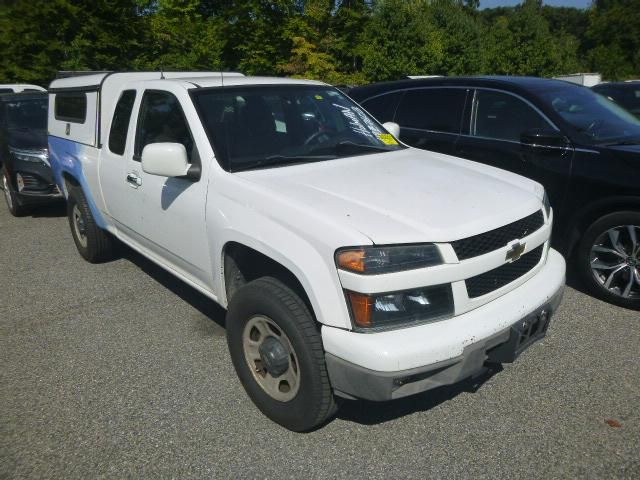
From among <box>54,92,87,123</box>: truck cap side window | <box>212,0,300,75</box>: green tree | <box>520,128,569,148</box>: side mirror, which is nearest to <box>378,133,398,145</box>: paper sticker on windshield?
<box>520,128,569,148</box>: side mirror

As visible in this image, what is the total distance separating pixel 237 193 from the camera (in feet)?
9.80

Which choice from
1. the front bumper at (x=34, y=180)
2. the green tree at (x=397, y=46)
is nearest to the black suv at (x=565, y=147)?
the front bumper at (x=34, y=180)

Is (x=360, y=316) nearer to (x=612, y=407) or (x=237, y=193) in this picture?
(x=237, y=193)

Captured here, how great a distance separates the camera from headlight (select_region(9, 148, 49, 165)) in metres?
7.52

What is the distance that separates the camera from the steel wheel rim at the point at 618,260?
13.5 feet

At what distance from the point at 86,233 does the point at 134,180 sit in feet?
5.59

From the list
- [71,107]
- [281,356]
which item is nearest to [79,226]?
[71,107]

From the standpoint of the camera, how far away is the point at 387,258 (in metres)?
2.37

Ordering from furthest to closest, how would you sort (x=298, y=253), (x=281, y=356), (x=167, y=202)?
(x=167, y=202) → (x=281, y=356) → (x=298, y=253)

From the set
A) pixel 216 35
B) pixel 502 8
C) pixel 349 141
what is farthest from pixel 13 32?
pixel 502 8

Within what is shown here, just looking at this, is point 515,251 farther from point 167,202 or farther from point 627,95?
point 627,95

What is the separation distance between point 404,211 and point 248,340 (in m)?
1.12

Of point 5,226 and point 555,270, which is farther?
point 5,226

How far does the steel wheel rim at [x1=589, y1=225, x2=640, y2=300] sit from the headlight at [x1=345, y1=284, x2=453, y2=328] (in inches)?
95.4
